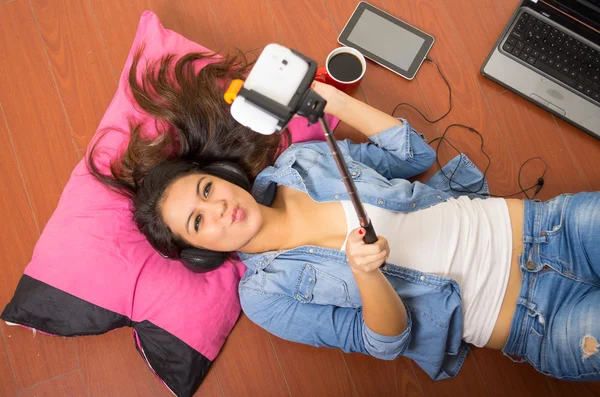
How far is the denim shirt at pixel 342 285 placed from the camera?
3.91 ft

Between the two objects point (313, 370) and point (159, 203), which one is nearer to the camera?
point (159, 203)

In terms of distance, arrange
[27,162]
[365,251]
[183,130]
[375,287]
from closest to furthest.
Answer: [365,251], [375,287], [183,130], [27,162]

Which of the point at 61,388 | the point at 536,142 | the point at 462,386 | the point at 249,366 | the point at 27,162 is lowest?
the point at 61,388

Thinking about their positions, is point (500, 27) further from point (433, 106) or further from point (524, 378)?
point (524, 378)

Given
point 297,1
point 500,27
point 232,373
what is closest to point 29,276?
point 232,373

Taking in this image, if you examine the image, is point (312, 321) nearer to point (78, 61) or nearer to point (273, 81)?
point (273, 81)

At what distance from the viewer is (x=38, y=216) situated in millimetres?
1523

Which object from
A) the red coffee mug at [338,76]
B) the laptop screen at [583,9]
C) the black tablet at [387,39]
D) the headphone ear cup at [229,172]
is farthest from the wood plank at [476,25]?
the headphone ear cup at [229,172]

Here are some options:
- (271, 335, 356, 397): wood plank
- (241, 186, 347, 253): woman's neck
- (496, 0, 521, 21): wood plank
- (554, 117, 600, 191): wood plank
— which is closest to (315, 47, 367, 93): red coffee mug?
(241, 186, 347, 253): woman's neck

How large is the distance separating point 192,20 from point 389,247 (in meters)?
1.12

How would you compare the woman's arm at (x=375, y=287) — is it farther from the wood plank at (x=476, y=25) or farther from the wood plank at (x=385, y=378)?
the wood plank at (x=476, y=25)

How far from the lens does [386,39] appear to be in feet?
5.15

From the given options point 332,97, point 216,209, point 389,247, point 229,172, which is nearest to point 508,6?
point 332,97

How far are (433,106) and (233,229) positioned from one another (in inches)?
34.9
